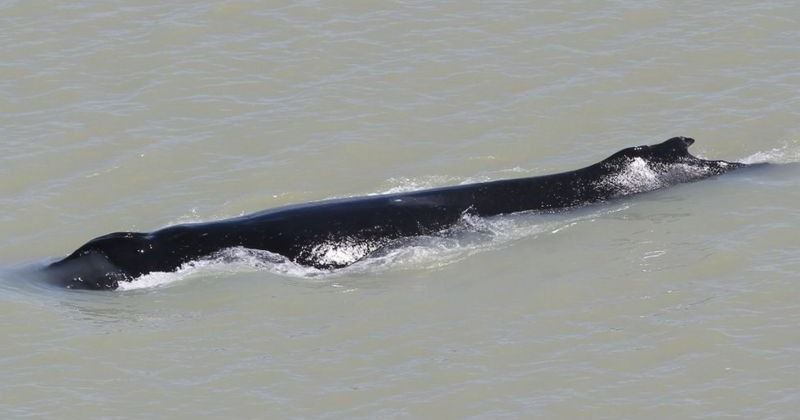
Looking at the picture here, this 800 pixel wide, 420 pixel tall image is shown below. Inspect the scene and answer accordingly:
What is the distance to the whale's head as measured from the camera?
19125 mm

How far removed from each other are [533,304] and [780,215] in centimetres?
450

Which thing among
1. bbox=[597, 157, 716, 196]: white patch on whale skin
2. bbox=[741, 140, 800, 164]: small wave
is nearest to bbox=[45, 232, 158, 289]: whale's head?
bbox=[597, 157, 716, 196]: white patch on whale skin

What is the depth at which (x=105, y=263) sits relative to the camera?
63.2ft

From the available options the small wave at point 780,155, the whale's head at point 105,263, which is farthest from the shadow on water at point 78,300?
the small wave at point 780,155

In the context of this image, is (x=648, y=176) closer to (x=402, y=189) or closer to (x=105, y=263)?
(x=402, y=189)

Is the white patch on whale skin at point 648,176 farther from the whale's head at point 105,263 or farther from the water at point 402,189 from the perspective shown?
the whale's head at point 105,263

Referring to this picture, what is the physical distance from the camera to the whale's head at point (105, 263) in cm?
1912

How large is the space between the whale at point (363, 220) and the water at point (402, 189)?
31 centimetres

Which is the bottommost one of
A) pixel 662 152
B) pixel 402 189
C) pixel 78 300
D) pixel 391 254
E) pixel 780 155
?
pixel 391 254

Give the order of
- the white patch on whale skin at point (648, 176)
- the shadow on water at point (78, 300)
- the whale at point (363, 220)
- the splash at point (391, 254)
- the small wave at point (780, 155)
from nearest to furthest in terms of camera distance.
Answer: the shadow on water at point (78, 300) → the splash at point (391, 254) → the whale at point (363, 220) → the white patch on whale skin at point (648, 176) → the small wave at point (780, 155)

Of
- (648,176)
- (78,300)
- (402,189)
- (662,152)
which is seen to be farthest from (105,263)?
(662,152)

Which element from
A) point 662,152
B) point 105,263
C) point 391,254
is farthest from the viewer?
point 662,152

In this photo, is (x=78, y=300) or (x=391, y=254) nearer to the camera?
(x=78, y=300)

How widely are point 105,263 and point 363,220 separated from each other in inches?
136
